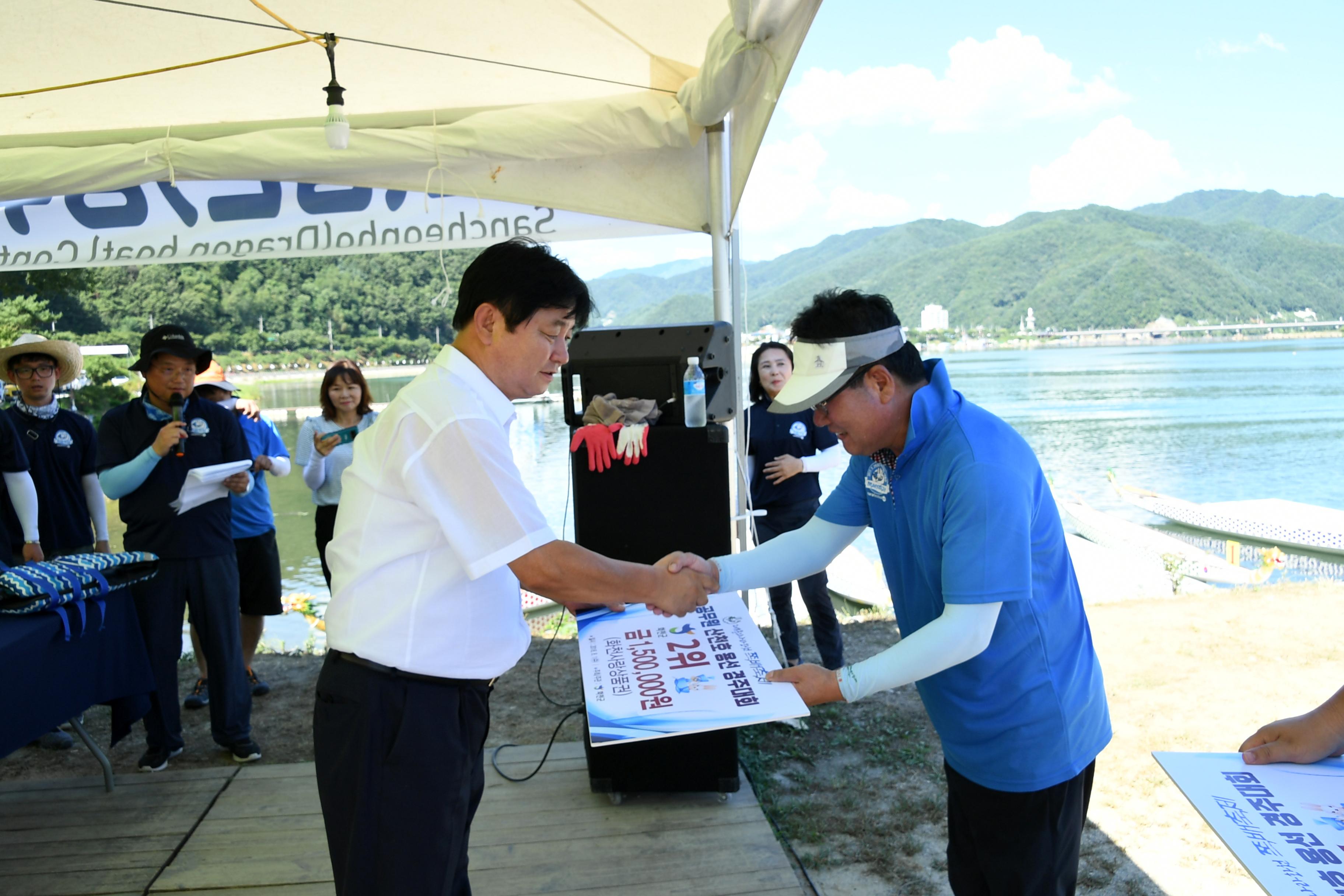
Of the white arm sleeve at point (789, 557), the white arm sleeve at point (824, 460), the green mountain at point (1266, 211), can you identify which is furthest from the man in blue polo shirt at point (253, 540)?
the green mountain at point (1266, 211)

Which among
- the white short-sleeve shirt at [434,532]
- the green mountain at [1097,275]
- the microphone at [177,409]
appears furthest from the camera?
the green mountain at [1097,275]

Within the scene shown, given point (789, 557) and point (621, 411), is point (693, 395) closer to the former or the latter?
point (621, 411)

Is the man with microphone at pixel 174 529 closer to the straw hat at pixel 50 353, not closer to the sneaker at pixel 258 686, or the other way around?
the straw hat at pixel 50 353

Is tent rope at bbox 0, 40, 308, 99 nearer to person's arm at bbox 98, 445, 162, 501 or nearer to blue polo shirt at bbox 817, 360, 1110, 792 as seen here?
person's arm at bbox 98, 445, 162, 501

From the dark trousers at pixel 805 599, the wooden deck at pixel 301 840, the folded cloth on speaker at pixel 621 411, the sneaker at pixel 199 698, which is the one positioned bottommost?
the sneaker at pixel 199 698

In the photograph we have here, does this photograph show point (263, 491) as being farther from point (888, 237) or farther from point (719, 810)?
point (888, 237)

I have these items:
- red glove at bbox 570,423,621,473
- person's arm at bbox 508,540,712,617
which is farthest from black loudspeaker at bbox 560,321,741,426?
person's arm at bbox 508,540,712,617

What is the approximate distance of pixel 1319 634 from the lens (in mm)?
5039

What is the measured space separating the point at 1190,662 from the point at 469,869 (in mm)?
4087

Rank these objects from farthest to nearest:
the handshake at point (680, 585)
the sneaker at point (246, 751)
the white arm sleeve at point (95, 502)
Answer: the white arm sleeve at point (95, 502), the sneaker at point (246, 751), the handshake at point (680, 585)

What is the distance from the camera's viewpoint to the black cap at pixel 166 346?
3.29 metres

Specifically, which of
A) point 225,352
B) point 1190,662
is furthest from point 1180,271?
point 1190,662

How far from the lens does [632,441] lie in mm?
2744

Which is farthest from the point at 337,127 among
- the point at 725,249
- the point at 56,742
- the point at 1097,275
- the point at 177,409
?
the point at 1097,275
